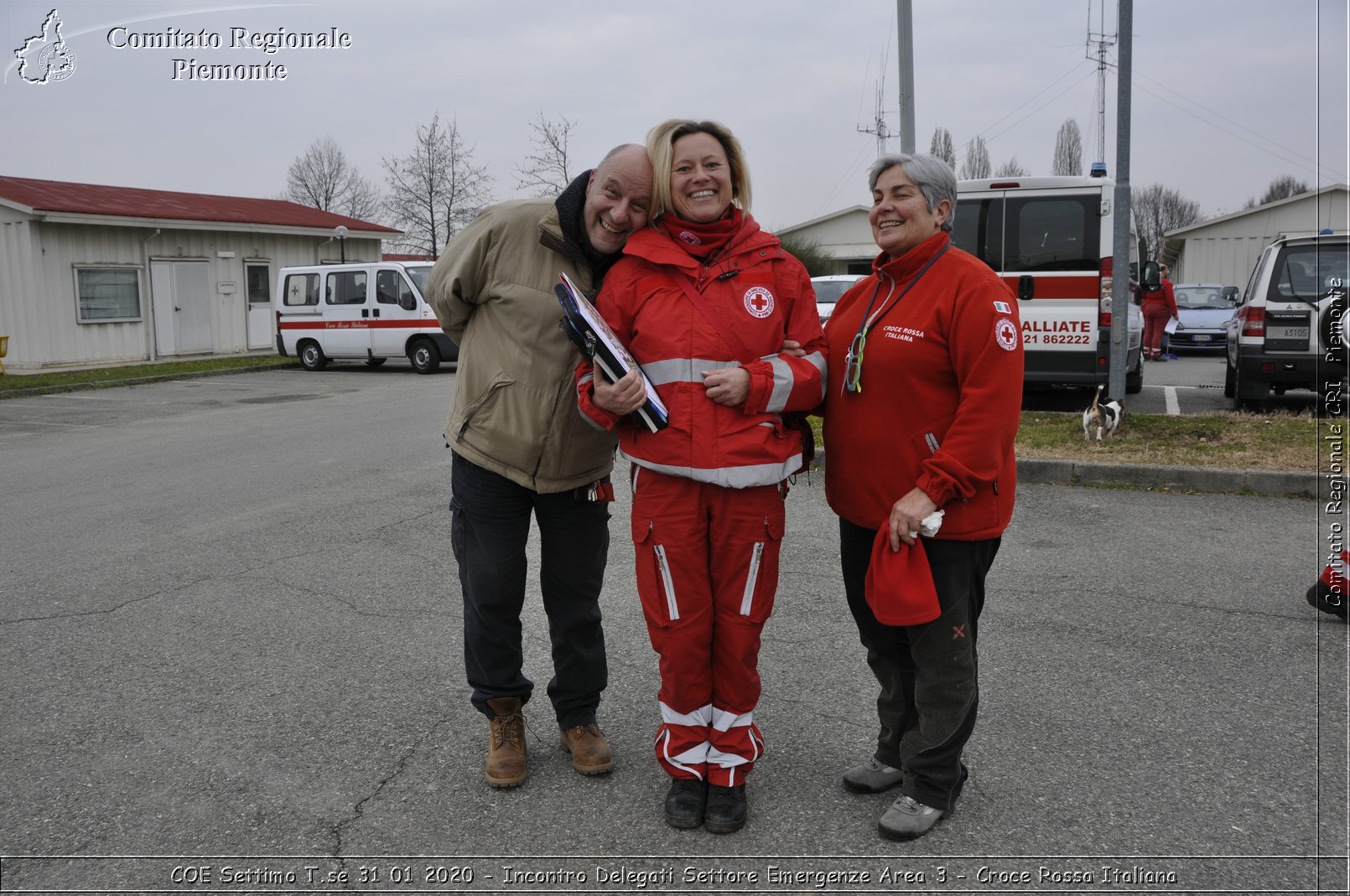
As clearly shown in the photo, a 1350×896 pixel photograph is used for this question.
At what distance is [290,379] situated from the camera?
62.9 feet

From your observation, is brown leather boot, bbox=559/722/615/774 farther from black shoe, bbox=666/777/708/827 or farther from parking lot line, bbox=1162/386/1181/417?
parking lot line, bbox=1162/386/1181/417

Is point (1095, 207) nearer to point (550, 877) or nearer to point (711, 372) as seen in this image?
point (711, 372)

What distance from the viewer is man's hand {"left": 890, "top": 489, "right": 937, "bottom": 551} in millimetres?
2664

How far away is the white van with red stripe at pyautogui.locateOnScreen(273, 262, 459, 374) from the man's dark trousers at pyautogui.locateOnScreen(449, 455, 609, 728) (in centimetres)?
1664

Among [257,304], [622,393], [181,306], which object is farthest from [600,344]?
[257,304]

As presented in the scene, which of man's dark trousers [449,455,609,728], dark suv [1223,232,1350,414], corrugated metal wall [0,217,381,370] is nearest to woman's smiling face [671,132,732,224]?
man's dark trousers [449,455,609,728]

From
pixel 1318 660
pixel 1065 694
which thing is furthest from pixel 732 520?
pixel 1318 660

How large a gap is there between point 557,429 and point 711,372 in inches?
23.3

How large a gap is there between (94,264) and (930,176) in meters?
23.4

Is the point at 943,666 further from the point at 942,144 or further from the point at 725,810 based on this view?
the point at 942,144

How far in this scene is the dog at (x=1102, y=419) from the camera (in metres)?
8.48

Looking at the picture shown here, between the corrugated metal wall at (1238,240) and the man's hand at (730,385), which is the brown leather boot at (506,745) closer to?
the man's hand at (730,385)

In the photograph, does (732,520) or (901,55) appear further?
(901,55)

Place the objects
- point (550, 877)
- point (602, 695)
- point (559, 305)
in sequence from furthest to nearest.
→ point (602, 695) < point (559, 305) < point (550, 877)
